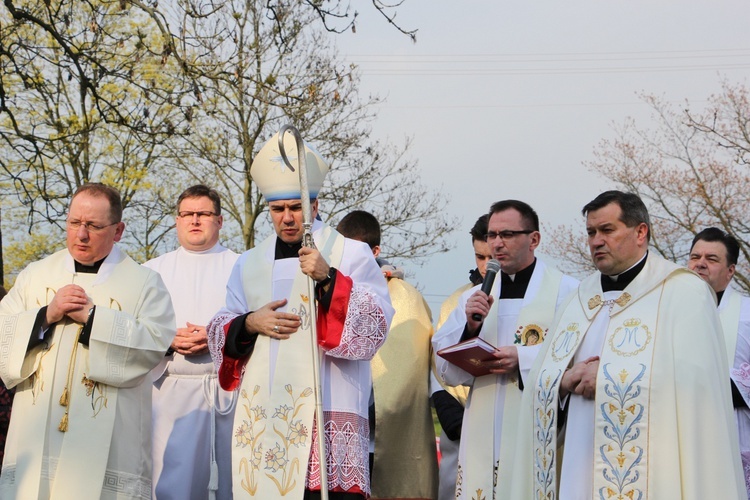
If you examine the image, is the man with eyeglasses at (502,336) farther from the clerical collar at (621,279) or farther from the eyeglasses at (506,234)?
the clerical collar at (621,279)

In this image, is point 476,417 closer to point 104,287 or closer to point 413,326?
point 413,326

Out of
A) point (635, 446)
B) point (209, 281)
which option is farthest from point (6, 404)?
point (635, 446)

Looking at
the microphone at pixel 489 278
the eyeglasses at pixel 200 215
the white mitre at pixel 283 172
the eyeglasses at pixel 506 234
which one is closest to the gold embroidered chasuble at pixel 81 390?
the white mitre at pixel 283 172

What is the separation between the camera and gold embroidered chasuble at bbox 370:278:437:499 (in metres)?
8.48

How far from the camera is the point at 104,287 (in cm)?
691

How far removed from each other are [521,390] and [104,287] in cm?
259

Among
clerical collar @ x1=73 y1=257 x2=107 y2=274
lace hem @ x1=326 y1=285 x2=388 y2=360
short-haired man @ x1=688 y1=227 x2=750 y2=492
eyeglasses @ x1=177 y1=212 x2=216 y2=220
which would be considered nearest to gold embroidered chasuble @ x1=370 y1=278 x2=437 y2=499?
eyeglasses @ x1=177 y1=212 x2=216 y2=220

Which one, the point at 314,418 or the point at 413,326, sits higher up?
the point at 413,326

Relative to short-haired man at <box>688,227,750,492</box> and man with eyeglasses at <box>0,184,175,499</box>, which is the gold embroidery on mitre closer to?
short-haired man at <box>688,227,750,492</box>

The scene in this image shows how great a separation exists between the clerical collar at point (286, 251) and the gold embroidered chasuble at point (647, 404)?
1.64 metres

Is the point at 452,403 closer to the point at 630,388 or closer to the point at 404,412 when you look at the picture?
the point at 404,412

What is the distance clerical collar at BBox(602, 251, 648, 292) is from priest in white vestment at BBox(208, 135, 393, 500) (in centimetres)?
123

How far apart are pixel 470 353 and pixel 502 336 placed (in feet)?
1.89

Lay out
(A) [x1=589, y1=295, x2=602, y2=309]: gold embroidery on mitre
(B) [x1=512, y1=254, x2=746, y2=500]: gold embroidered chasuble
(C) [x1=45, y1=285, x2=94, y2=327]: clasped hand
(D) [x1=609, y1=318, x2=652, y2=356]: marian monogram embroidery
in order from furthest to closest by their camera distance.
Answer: (C) [x1=45, y1=285, x2=94, y2=327]: clasped hand, (A) [x1=589, y1=295, x2=602, y2=309]: gold embroidery on mitre, (D) [x1=609, y1=318, x2=652, y2=356]: marian monogram embroidery, (B) [x1=512, y1=254, x2=746, y2=500]: gold embroidered chasuble
